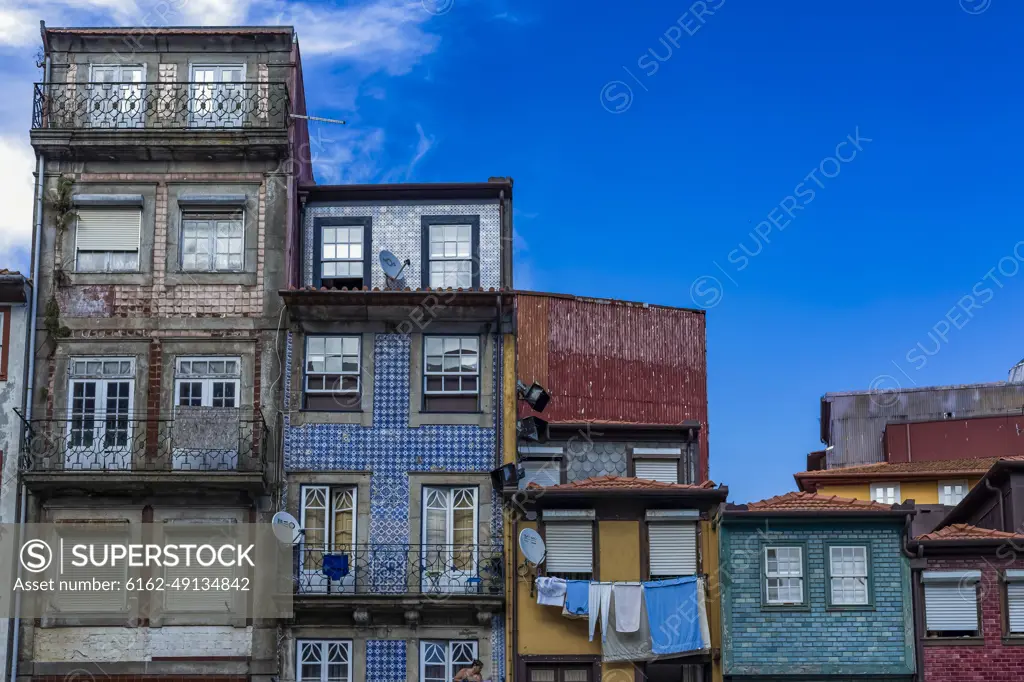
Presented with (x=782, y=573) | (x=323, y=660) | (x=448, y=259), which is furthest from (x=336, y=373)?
(x=782, y=573)

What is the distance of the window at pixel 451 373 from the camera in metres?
36.7

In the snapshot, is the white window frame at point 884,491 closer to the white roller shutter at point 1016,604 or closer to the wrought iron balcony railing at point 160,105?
the white roller shutter at point 1016,604

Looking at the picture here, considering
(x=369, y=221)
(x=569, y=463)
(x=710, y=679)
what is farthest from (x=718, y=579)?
(x=369, y=221)

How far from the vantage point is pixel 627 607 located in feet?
114

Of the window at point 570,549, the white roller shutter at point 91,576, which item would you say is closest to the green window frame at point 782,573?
the window at point 570,549

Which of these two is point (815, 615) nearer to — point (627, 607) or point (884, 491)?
point (627, 607)

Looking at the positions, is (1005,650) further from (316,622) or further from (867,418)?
(867,418)

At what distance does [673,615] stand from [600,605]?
5.41 feet

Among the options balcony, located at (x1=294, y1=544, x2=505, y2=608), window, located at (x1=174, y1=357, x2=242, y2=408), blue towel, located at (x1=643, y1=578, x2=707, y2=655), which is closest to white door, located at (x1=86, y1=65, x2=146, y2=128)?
window, located at (x1=174, y1=357, x2=242, y2=408)

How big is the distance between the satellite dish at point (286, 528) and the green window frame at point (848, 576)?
11.9 m

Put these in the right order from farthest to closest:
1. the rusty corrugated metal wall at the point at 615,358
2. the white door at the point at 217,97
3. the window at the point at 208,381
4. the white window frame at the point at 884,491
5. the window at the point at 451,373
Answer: the white window frame at the point at 884,491
the rusty corrugated metal wall at the point at 615,358
the white door at the point at 217,97
the window at the point at 451,373
the window at the point at 208,381

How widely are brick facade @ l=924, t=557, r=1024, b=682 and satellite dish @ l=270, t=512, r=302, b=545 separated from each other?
1421cm

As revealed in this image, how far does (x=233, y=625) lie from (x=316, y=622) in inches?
73.5

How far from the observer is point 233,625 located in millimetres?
34906
